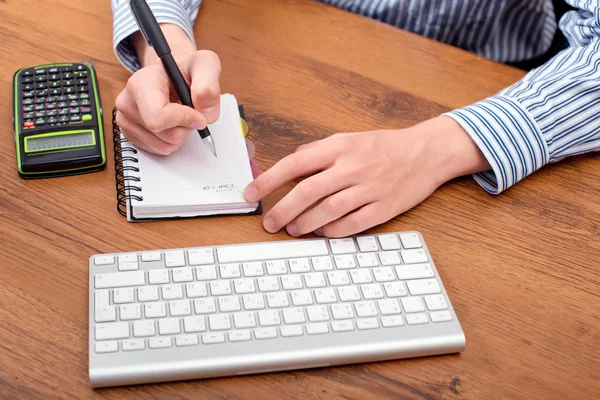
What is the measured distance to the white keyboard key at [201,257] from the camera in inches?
24.5

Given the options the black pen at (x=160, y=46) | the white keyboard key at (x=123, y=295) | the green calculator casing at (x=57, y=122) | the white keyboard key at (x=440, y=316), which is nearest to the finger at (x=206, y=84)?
the black pen at (x=160, y=46)

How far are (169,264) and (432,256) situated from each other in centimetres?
29

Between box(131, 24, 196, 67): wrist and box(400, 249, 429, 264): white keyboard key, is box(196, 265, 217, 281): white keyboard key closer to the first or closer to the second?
box(400, 249, 429, 264): white keyboard key

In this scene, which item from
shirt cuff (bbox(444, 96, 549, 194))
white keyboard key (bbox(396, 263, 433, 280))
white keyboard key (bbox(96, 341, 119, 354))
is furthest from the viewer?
shirt cuff (bbox(444, 96, 549, 194))

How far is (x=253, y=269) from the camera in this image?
621mm

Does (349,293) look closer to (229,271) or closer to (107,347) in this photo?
(229,271)

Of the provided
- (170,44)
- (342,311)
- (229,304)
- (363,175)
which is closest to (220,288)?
(229,304)

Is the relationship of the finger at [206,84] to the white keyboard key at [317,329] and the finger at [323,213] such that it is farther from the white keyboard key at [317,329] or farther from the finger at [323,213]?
the white keyboard key at [317,329]

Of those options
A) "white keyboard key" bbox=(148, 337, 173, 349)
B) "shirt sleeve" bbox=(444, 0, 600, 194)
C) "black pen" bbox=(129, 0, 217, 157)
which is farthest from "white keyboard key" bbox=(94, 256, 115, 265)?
"shirt sleeve" bbox=(444, 0, 600, 194)

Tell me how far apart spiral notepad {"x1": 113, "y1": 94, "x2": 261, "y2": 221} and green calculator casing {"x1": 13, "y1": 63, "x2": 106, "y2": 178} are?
36 millimetres

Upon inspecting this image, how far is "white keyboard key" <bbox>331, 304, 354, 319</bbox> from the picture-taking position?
0.59 meters

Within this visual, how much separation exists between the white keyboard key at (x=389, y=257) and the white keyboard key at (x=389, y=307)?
0.05m

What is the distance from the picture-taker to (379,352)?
1.88 ft

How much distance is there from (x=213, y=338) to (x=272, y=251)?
122 mm
